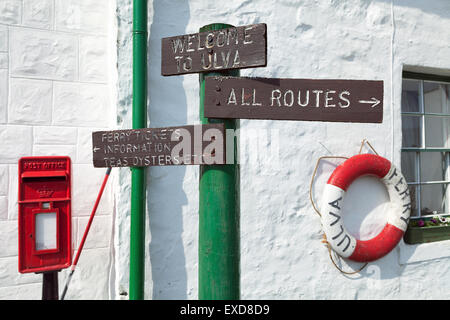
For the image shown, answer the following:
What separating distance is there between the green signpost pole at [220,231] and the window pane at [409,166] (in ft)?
8.72

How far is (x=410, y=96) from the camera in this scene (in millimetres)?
3602

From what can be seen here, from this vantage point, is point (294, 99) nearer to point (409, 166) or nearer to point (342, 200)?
point (342, 200)

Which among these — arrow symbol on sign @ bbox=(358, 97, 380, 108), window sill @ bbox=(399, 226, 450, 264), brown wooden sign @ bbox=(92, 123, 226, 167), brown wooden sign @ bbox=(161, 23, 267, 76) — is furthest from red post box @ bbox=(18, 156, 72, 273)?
window sill @ bbox=(399, 226, 450, 264)

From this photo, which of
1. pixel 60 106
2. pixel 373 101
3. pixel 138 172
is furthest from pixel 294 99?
pixel 60 106

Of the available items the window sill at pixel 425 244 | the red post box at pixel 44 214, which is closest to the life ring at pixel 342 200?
the window sill at pixel 425 244

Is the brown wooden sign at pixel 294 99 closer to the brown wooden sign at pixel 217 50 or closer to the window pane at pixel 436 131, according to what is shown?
the brown wooden sign at pixel 217 50

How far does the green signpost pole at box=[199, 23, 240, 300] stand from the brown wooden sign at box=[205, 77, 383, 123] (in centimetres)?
8

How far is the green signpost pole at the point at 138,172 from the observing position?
243 cm

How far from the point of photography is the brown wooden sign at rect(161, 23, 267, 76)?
4.52 feet

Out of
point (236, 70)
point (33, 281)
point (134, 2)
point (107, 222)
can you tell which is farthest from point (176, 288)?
point (134, 2)

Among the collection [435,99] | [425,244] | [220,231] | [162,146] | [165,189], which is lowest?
[425,244]

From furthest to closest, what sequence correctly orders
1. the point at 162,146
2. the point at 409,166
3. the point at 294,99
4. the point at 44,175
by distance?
the point at 409,166 → the point at 44,175 → the point at 162,146 → the point at 294,99

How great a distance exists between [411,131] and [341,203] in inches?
54.1

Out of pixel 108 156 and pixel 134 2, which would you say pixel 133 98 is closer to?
pixel 134 2
